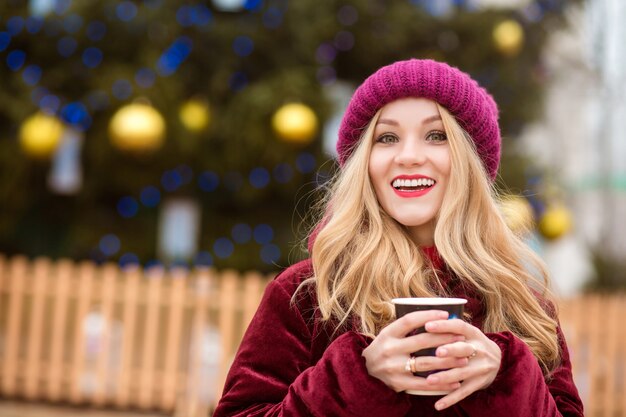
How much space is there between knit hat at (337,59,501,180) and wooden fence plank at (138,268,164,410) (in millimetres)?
5454

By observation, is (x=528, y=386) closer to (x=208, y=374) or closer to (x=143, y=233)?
(x=208, y=374)

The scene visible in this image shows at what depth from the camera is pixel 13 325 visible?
7.36 metres

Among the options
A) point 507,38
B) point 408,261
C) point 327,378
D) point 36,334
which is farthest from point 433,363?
point 507,38

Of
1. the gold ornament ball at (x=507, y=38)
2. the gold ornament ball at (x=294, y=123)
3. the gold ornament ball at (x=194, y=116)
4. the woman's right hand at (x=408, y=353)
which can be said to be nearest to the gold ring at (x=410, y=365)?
the woman's right hand at (x=408, y=353)

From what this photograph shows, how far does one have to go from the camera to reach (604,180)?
13.5 metres

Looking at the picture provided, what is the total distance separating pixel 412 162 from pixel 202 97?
6.70m

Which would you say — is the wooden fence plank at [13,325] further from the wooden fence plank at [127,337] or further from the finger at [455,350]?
the finger at [455,350]

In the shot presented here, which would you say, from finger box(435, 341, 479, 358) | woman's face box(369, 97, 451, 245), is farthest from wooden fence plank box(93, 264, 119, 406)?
finger box(435, 341, 479, 358)

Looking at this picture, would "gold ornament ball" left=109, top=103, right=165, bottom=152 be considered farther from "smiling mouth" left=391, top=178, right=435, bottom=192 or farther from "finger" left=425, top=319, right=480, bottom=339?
"finger" left=425, top=319, right=480, bottom=339

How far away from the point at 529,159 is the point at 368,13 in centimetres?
261

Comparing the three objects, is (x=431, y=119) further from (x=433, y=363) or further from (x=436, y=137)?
(x=433, y=363)

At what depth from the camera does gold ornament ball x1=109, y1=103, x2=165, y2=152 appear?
22.7 feet

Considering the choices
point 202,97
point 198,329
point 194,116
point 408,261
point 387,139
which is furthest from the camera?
point 202,97

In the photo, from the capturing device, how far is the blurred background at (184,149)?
7.32 meters
